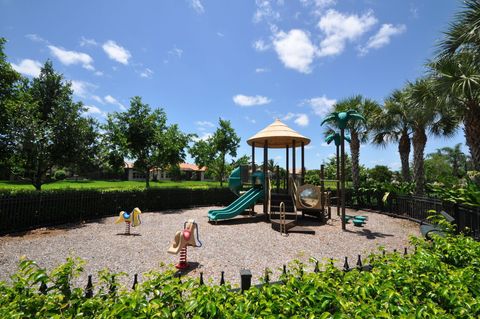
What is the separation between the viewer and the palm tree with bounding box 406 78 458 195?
10.8 metres

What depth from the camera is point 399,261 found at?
2.49 m

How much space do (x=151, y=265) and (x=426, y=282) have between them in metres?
5.23

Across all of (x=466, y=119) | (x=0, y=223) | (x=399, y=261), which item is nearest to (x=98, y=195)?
(x=0, y=223)

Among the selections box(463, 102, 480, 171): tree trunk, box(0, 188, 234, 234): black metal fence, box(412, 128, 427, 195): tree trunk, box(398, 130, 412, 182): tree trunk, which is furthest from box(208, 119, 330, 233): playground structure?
Result: box(398, 130, 412, 182): tree trunk

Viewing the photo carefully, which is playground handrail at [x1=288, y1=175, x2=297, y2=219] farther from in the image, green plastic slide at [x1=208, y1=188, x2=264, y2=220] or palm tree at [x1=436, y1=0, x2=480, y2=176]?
palm tree at [x1=436, y1=0, x2=480, y2=176]

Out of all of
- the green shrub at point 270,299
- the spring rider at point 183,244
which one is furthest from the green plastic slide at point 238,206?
the green shrub at point 270,299

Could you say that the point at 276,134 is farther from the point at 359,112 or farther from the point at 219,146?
the point at 219,146

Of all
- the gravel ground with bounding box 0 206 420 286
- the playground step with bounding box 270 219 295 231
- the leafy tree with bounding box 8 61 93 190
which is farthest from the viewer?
the leafy tree with bounding box 8 61 93 190

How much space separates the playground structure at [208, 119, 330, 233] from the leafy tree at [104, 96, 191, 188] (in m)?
6.33

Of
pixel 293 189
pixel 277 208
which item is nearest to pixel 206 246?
pixel 277 208

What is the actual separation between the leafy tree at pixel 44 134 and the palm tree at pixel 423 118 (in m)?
15.8

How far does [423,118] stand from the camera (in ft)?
44.5

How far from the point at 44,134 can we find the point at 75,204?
11.3ft

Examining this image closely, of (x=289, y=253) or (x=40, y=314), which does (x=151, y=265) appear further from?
(x=40, y=314)
